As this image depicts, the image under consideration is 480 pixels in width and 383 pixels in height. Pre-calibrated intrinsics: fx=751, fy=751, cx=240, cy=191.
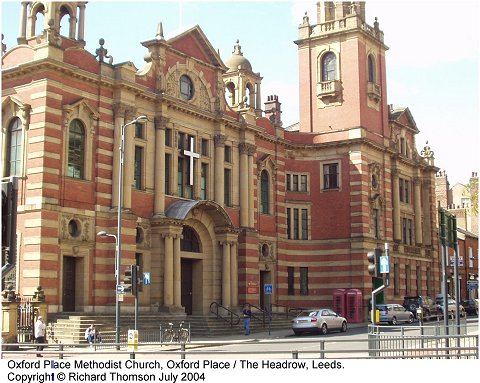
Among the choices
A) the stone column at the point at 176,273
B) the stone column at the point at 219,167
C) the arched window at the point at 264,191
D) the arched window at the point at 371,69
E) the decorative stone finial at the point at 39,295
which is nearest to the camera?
the decorative stone finial at the point at 39,295

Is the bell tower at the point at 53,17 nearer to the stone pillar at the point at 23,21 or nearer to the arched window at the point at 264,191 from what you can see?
the stone pillar at the point at 23,21

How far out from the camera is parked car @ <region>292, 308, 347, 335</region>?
4144cm

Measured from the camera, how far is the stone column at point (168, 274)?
4122 centimetres

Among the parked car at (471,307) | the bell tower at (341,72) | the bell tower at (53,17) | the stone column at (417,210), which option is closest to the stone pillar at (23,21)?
the bell tower at (53,17)

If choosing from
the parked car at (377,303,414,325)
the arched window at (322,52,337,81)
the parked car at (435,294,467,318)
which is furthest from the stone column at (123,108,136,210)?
the parked car at (435,294,467,318)

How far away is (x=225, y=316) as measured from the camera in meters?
44.8

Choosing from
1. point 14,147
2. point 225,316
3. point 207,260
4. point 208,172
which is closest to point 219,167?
point 208,172

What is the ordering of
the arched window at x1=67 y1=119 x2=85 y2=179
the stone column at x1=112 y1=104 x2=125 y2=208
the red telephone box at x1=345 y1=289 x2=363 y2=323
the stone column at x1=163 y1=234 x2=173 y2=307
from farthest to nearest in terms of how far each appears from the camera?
1. the red telephone box at x1=345 y1=289 x2=363 y2=323
2. the stone column at x1=163 y1=234 x2=173 y2=307
3. the stone column at x1=112 y1=104 x2=125 y2=208
4. the arched window at x1=67 y1=119 x2=85 y2=179

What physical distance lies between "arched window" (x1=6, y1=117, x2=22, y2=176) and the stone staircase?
775 cm

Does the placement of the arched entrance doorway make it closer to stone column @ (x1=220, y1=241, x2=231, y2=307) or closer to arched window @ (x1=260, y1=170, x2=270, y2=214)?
stone column @ (x1=220, y1=241, x2=231, y2=307)

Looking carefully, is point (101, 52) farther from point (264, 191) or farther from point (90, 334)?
point (264, 191)

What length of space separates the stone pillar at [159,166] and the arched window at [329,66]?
1991 cm

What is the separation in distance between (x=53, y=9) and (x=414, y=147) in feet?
126

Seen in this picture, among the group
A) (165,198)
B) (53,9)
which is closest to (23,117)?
(53,9)
